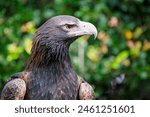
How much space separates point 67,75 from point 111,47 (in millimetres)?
3794

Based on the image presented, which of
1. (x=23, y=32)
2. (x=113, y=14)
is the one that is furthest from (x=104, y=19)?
(x=23, y=32)

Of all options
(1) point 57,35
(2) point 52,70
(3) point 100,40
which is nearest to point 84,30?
(1) point 57,35

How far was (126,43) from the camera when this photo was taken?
1066cm

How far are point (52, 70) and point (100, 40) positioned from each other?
3.70m

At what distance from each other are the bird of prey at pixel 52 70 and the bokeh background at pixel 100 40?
101 inches

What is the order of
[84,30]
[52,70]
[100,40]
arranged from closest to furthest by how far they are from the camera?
[84,30], [52,70], [100,40]

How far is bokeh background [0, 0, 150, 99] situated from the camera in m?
10.1

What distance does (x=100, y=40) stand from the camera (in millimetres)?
10656

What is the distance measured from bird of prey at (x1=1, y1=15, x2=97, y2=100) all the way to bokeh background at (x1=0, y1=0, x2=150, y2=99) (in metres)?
2.57

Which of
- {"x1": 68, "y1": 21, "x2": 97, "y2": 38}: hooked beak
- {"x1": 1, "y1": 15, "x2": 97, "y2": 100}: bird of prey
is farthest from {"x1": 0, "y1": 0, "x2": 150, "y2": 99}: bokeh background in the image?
{"x1": 68, "y1": 21, "x2": 97, "y2": 38}: hooked beak

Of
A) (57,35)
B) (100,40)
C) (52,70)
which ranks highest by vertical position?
(57,35)

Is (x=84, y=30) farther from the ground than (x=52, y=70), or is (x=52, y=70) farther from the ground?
(x=84, y=30)

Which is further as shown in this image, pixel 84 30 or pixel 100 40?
pixel 100 40

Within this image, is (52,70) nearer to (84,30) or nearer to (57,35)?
(57,35)
